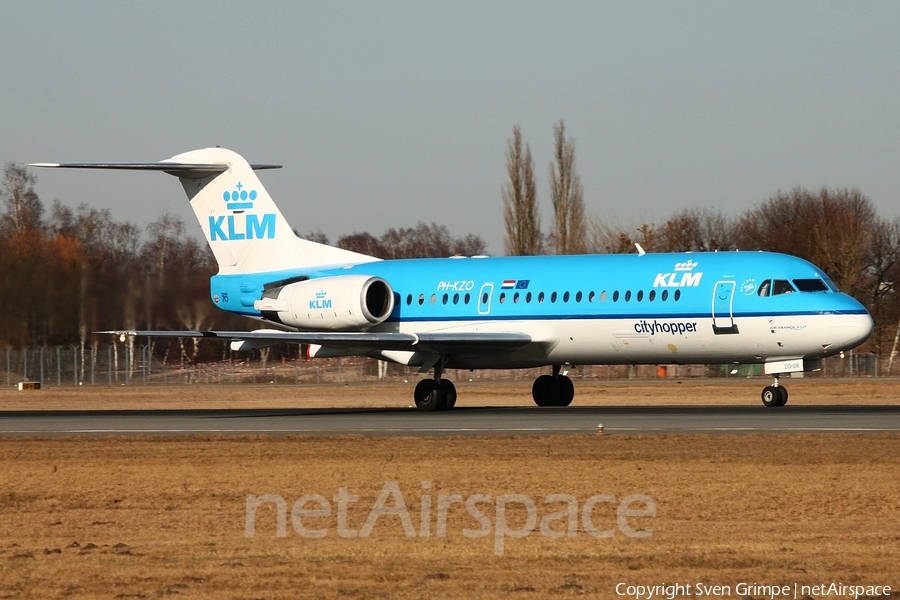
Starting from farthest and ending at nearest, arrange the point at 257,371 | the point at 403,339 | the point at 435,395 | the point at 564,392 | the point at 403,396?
the point at 257,371 → the point at 403,396 → the point at 564,392 → the point at 435,395 → the point at 403,339

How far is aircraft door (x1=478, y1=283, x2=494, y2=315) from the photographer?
31.3 m

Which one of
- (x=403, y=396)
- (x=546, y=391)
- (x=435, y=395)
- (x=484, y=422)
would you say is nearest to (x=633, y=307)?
(x=546, y=391)

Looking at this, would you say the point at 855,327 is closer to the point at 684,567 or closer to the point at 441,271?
the point at 441,271

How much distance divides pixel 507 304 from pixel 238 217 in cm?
877

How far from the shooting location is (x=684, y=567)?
947 cm

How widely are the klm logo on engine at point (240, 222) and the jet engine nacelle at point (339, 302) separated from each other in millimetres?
2549

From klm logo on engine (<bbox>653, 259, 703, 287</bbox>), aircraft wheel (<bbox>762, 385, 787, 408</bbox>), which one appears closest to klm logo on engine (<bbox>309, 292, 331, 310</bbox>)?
klm logo on engine (<bbox>653, 259, 703, 287</bbox>)

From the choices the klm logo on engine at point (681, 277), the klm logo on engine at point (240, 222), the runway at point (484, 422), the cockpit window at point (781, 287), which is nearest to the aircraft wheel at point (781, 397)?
the runway at point (484, 422)

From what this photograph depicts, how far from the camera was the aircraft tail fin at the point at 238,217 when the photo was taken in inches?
1375

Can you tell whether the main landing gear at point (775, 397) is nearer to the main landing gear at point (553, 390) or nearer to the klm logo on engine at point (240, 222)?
the main landing gear at point (553, 390)

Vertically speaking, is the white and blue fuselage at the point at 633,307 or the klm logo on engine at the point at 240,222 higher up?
the klm logo on engine at the point at 240,222

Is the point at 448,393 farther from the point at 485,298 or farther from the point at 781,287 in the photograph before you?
the point at 781,287

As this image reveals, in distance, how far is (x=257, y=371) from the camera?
200 ft

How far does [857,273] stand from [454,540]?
61.4 meters
